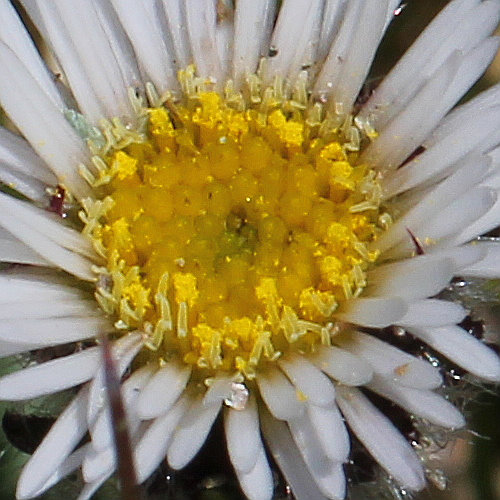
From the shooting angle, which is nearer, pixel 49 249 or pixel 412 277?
pixel 412 277

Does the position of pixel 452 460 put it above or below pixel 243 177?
below

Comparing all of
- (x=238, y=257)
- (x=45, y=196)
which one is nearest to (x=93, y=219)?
(x=45, y=196)

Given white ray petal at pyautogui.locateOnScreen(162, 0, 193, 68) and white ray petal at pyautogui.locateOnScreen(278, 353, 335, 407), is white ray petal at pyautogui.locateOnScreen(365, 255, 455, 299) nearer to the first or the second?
white ray petal at pyautogui.locateOnScreen(278, 353, 335, 407)

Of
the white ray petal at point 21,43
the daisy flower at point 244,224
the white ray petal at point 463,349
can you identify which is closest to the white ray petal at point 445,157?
the daisy flower at point 244,224

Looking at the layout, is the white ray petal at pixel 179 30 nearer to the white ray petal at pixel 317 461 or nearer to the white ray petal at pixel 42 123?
the white ray petal at pixel 42 123

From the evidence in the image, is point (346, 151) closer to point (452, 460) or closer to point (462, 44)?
point (462, 44)

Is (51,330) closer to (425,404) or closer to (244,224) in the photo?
(244,224)

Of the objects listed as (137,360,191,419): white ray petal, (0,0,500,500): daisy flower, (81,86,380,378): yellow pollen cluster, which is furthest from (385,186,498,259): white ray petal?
(137,360,191,419): white ray petal

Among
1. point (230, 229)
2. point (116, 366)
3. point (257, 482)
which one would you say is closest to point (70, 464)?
point (116, 366)
